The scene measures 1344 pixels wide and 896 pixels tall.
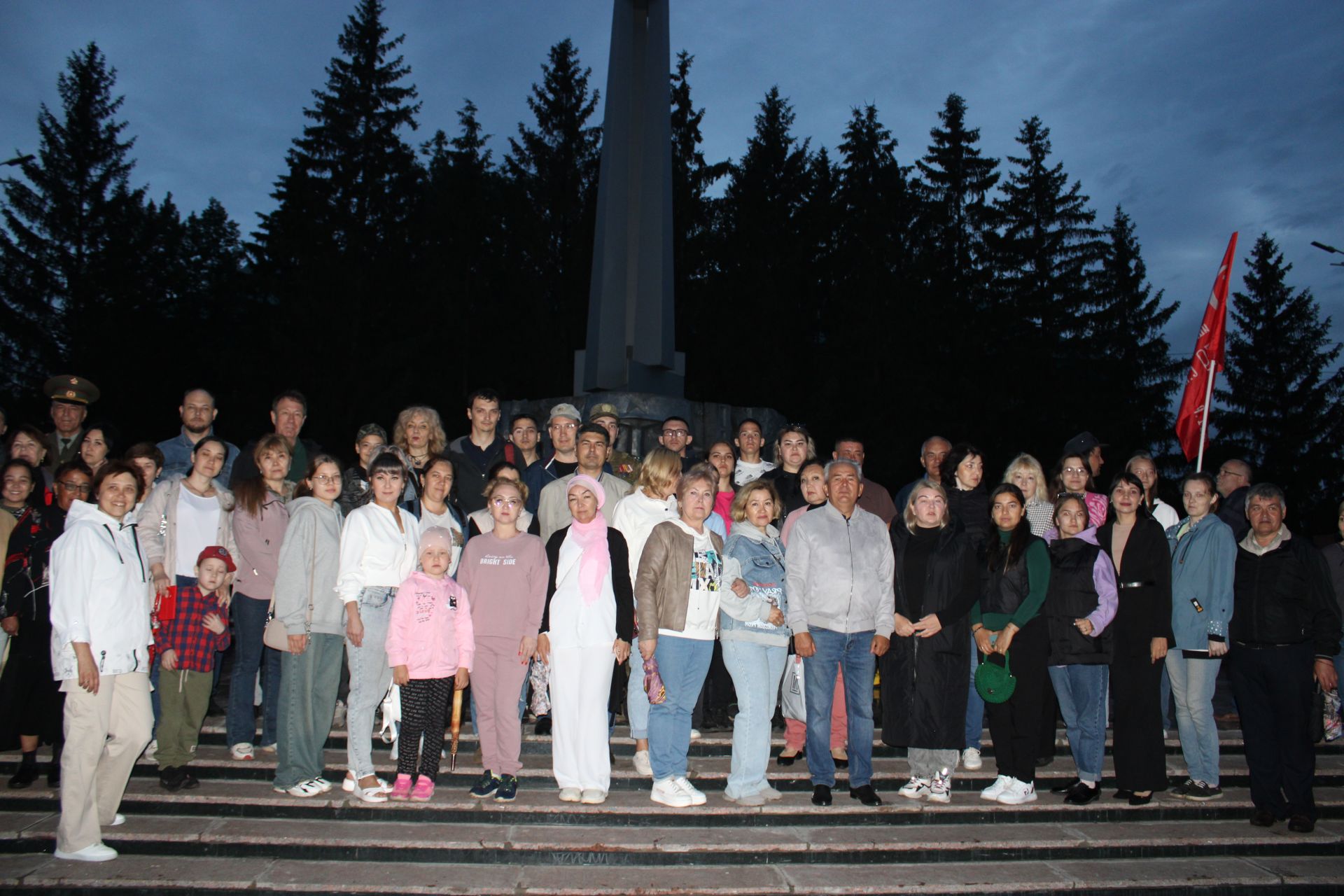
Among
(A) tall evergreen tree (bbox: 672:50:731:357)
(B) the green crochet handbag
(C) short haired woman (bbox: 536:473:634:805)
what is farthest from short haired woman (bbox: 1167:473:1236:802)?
(A) tall evergreen tree (bbox: 672:50:731:357)

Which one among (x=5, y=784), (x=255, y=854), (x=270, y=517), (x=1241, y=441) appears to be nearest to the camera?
(x=255, y=854)

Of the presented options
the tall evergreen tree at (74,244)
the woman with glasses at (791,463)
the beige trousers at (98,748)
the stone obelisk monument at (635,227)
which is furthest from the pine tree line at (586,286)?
the beige trousers at (98,748)

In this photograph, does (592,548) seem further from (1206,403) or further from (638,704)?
(1206,403)

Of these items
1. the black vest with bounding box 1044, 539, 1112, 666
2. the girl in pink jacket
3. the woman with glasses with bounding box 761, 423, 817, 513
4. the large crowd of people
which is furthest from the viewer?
the woman with glasses with bounding box 761, 423, 817, 513

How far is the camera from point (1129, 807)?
5043mm

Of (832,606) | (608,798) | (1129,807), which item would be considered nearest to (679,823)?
(608,798)

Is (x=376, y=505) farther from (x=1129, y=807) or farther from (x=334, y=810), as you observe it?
(x=1129, y=807)

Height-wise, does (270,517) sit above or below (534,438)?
below

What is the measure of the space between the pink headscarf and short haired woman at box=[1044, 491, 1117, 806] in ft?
8.44

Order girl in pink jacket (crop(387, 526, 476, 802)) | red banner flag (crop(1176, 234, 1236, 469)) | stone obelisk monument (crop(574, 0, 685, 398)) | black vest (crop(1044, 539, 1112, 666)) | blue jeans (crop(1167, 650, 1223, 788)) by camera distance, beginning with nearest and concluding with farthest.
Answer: girl in pink jacket (crop(387, 526, 476, 802)) → black vest (crop(1044, 539, 1112, 666)) → blue jeans (crop(1167, 650, 1223, 788)) → red banner flag (crop(1176, 234, 1236, 469)) → stone obelisk monument (crop(574, 0, 685, 398))

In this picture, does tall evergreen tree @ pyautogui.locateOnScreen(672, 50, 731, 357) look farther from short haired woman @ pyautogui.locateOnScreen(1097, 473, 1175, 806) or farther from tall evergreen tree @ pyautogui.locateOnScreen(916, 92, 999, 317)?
short haired woman @ pyautogui.locateOnScreen(1097, 473, 1175, 806)

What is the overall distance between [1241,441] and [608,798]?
28574mm

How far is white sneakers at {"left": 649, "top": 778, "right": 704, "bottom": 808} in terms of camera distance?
4699 mm

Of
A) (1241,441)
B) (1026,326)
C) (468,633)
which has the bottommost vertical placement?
(468,633)
